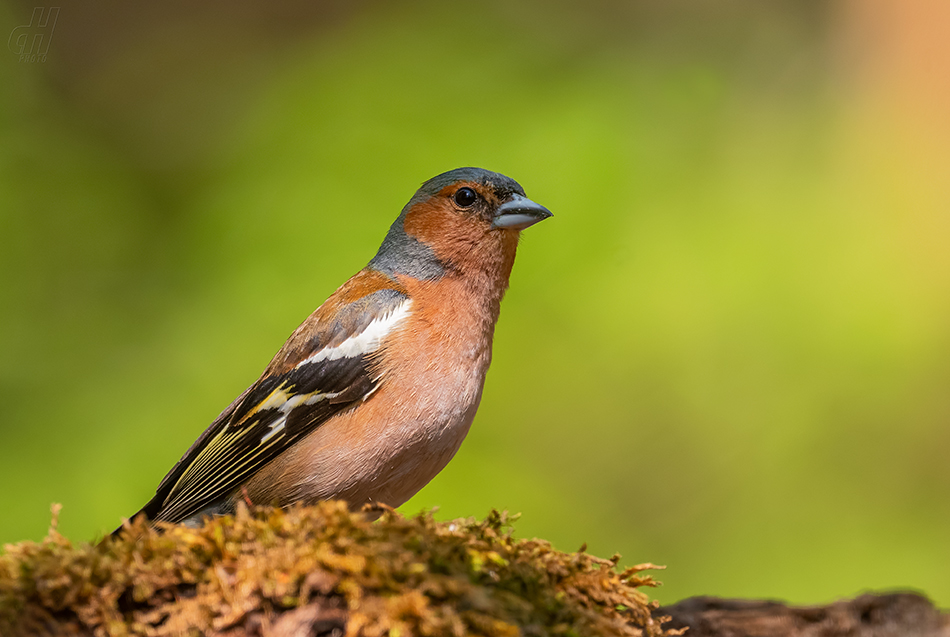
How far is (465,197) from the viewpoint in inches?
142

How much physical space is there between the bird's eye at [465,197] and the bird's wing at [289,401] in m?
0.59

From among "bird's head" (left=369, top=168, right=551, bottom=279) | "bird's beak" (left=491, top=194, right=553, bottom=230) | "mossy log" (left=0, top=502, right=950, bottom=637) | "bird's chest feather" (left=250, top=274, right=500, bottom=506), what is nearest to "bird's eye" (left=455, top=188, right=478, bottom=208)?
"bird's head" (left=369, top=168, right=551, bottom=279)

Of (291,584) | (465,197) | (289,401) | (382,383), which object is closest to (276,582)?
(291,584)

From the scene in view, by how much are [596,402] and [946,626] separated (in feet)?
10.5

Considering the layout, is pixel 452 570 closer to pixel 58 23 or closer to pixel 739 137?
pixel 739 137

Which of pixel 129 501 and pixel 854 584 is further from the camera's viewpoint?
pixel 854 584

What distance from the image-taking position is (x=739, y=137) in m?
6.71

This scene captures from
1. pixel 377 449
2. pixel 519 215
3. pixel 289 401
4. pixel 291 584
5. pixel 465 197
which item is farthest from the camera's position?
pixel 465 197

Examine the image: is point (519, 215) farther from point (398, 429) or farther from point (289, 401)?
point (289, 401)

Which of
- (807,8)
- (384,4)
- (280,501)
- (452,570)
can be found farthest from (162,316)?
(807,8)

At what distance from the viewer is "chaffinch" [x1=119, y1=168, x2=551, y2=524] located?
2887 millimetres

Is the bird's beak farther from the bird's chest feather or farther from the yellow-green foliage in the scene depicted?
the yellow-green foliage

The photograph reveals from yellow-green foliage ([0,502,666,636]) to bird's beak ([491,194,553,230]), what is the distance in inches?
67.5

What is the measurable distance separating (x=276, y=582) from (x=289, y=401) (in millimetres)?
1382
